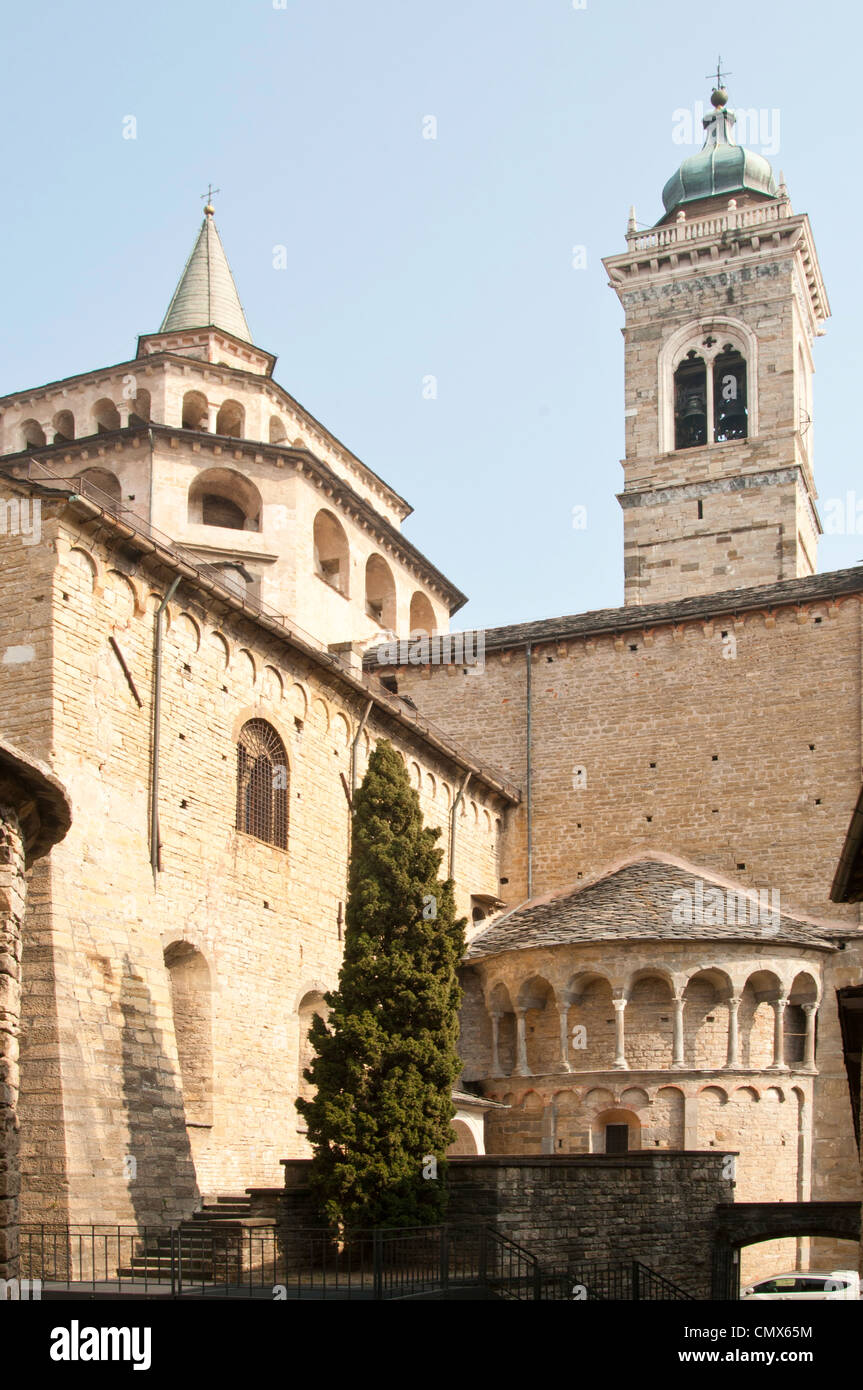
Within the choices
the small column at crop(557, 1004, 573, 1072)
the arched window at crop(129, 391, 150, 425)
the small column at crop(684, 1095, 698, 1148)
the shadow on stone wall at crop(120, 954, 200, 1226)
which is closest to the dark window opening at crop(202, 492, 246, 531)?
the arched window at crop(129, 391, 150, 425)

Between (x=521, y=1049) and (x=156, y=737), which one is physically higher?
(x=156, y=737)

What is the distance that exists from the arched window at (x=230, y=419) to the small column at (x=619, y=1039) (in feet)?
50.8

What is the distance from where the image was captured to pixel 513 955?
1136 inches

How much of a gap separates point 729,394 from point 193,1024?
34454mm

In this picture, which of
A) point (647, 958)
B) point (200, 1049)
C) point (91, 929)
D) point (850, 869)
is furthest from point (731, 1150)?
point (850, 869)

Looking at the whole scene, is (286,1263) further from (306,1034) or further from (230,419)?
(230,419)

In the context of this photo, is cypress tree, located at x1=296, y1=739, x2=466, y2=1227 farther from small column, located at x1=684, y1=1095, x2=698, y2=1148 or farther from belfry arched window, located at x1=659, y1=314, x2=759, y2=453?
belfry arched window, located at x1=659, y1=314, x2=759, y2=453

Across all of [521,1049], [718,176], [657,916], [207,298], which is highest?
[718,176]

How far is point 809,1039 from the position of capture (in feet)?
91.6

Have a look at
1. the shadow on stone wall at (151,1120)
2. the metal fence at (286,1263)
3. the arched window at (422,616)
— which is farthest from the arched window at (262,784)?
the arched window at (422,616)

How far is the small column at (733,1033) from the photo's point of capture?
26.8m

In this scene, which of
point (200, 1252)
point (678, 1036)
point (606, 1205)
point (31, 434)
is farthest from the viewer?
point (31, 434)

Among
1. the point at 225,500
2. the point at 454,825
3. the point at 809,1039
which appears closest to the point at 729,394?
the point at 225,500

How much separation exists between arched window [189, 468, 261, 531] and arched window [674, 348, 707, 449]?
66.5ft
